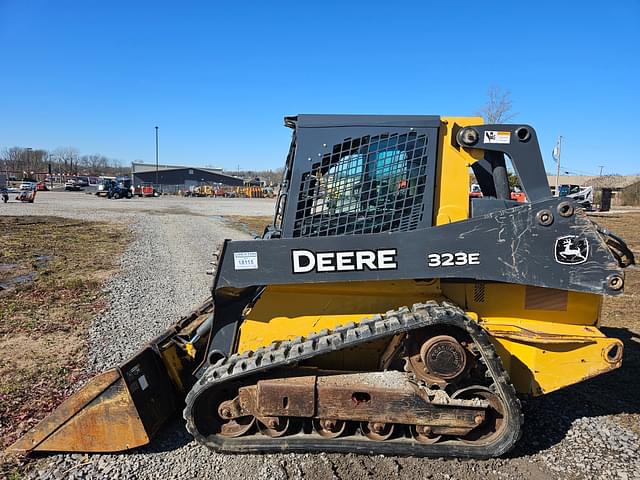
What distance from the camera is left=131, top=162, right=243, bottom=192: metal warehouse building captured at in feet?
273

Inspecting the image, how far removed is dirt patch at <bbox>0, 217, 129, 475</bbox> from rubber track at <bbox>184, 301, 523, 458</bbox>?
66.3 inches

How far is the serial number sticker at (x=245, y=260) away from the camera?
3.45 m

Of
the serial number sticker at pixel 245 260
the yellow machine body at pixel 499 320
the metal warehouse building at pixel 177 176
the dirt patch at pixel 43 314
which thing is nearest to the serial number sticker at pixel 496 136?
the yellow machine body at pixel 499 320

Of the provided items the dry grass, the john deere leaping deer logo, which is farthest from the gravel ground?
the john deere leaping deer logo

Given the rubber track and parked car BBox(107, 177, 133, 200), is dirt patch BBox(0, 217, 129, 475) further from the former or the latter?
parked car BBox(107, 177, 133, 200)

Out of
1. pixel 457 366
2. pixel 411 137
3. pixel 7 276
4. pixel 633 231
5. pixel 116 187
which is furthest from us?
pixel 116 187

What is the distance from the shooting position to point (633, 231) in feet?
65.9

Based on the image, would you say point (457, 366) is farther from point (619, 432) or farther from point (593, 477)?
point (619, 432)

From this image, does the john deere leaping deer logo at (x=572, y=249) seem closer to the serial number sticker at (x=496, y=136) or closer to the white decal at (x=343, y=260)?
the serial number sticker at (x=496, y=136)

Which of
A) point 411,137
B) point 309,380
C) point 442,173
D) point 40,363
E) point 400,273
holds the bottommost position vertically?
point 40,363

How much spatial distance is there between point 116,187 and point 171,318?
158 feet

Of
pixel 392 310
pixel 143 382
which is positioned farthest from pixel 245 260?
pixel 143 382

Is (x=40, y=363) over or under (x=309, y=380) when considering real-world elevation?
under

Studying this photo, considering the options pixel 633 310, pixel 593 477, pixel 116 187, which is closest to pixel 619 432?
pixel 593 477
